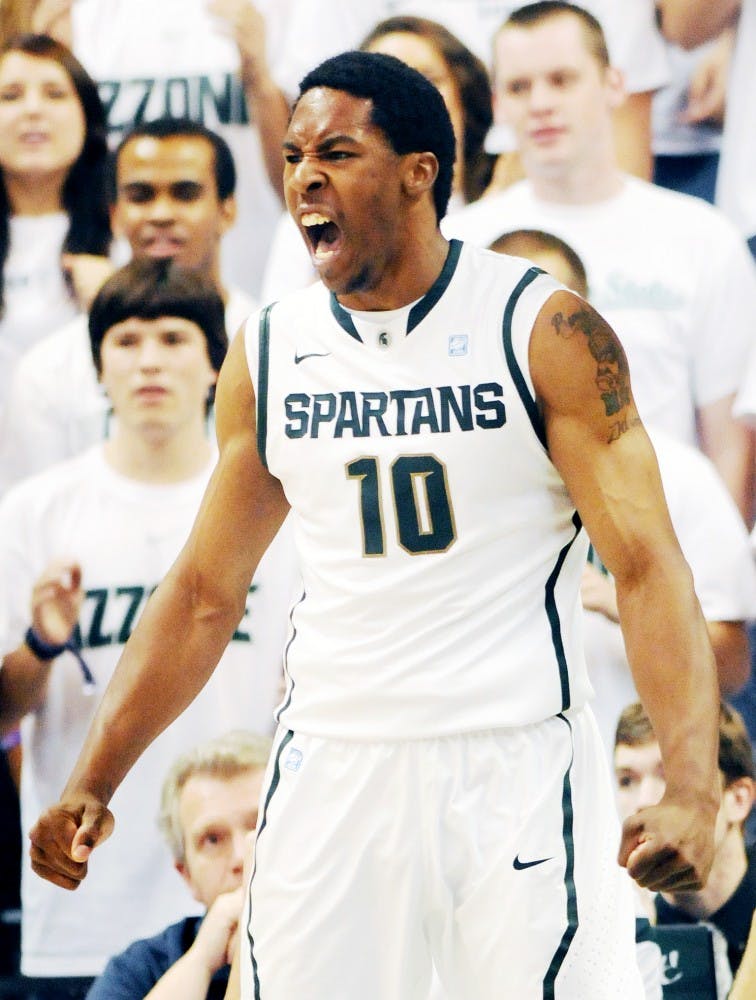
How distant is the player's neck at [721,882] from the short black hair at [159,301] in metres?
1.75

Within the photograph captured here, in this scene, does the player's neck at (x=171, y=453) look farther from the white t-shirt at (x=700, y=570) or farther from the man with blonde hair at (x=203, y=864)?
the white t-shirt at (x=700, y=570)

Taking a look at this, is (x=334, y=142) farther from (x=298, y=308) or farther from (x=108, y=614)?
(x=108, y=614)

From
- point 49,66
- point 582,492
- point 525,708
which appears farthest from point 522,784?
point 49,66

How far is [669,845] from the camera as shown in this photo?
196 cm

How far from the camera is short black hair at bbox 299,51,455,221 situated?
2.29m

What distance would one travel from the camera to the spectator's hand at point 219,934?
3273 millimetres

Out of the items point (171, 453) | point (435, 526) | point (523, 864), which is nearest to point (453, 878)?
point (523, 864)

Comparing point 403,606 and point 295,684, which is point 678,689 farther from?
point 295,684

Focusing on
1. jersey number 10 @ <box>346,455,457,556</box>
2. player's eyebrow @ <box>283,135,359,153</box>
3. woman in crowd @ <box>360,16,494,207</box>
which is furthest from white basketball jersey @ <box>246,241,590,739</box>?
woman in crowd @ <box>360,16,494,207</box>

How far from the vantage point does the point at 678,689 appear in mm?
2109

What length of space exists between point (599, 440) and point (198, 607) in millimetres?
707

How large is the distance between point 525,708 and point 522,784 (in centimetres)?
10

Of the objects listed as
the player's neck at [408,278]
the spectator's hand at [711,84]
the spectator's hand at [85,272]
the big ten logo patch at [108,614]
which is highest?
the spectator's hand at [711,84]

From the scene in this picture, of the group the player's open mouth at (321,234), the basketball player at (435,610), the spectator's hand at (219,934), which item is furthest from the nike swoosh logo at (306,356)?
the spectator's hand at (219,934)
